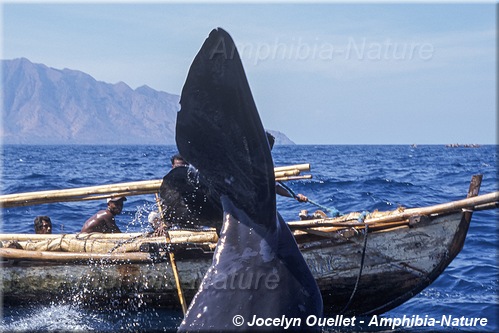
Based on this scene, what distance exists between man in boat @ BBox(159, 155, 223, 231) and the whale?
0.15m

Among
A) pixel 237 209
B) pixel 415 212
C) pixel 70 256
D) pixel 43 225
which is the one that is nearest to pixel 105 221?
pixel 43 225

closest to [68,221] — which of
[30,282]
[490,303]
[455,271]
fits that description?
[30,282]

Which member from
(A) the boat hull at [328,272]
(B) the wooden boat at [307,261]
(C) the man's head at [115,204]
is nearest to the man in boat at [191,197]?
(B) the wooden boat at [307,261]

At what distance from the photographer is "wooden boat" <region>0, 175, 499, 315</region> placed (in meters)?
8.59

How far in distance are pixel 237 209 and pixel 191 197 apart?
0.49 metres

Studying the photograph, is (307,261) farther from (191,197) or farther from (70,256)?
(191,197)

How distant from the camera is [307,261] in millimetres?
8688

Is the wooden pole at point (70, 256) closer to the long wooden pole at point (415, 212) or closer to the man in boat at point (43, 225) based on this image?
the man in boat at point (43, 225)

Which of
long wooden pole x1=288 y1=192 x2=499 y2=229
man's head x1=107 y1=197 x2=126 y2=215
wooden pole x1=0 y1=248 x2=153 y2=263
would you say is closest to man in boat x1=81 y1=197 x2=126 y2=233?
man's head x1=107 y1=197 x2=126 y2=215

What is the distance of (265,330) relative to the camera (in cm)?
379

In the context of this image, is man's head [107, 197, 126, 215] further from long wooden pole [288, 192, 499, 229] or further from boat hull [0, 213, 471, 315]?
long wooden pole [288, 192, 499, 229]

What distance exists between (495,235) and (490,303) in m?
5.67

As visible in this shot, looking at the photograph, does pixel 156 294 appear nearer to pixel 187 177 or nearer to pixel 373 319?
pixel 373 319

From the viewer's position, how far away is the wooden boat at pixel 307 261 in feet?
28.2
